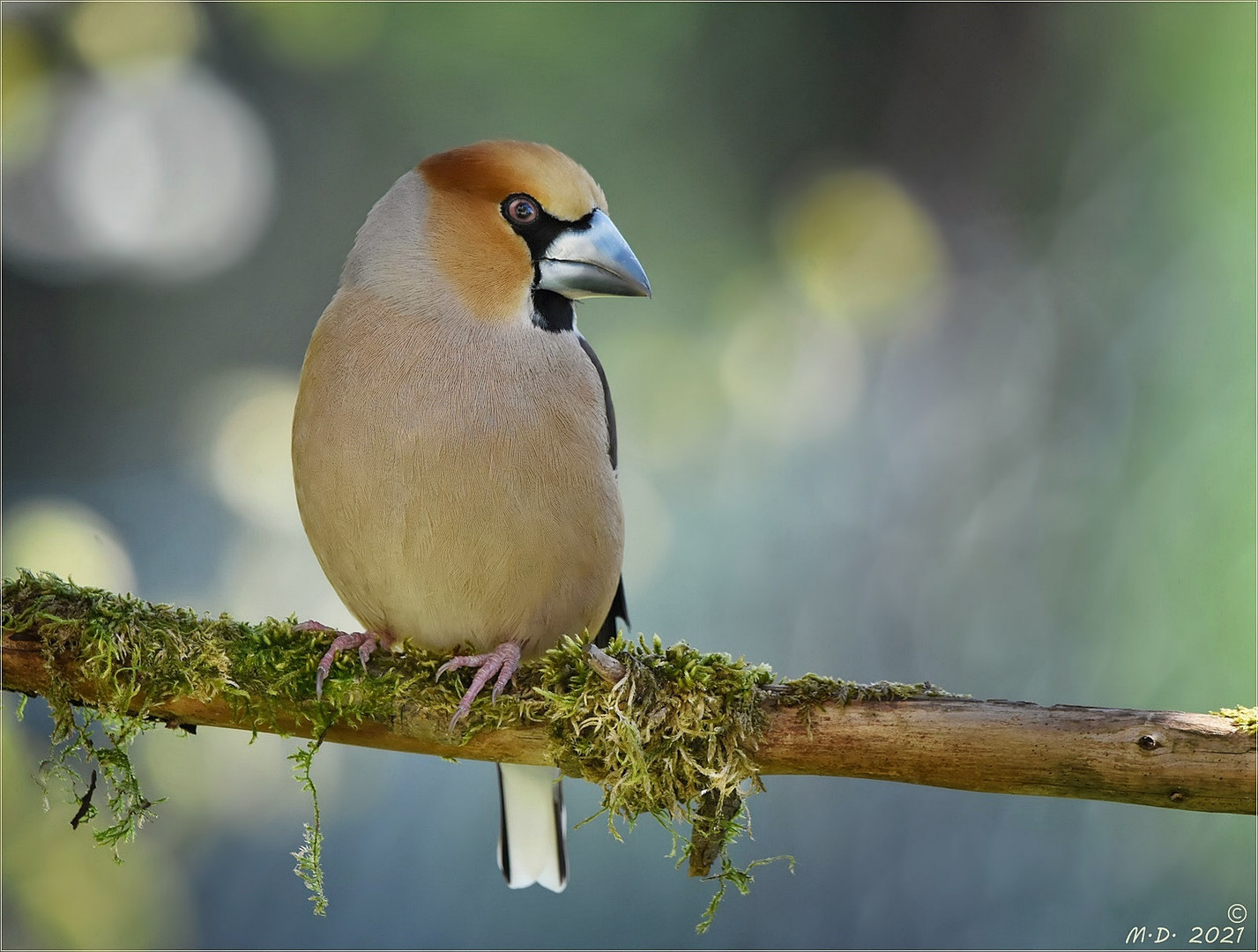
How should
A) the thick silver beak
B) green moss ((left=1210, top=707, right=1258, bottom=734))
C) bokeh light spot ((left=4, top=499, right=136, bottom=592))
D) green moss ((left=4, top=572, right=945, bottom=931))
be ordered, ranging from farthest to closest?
1. bokeh light spot ((left=4, top=499, right=136, bottom=592))
2. the thick silver beak
3. green moss ((left=4, top=572, right=945, bottom=931))
4. green moss ((left=1210, top=707, right=1258, bottom=734))

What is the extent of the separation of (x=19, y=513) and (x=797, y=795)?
272 centimetres

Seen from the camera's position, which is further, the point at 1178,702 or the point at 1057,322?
the point at 1057,322

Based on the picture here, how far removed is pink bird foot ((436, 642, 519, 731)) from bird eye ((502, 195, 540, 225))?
849 mm

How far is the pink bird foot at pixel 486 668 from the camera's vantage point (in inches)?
76.9

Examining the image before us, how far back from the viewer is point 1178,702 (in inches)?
142

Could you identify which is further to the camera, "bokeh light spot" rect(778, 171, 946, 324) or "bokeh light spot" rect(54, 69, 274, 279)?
"bokeh light spot" rect(778, 171, 946, 324)

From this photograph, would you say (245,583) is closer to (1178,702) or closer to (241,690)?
(241,690)

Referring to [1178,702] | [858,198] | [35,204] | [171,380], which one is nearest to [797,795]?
[1178,702]

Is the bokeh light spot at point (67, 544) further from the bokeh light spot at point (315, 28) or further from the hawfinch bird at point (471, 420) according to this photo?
the bokeh light spot at point (315, 28)

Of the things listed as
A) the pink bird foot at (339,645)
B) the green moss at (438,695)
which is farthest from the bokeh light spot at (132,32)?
the pink bird foot at (339,645)

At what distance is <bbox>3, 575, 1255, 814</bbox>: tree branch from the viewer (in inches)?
62.9

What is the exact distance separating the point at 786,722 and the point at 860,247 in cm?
264

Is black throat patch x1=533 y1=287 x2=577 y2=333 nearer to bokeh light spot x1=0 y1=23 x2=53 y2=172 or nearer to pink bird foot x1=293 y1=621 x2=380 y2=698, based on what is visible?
pink bird foot x1=293 y1=621 x2=380 y2=698

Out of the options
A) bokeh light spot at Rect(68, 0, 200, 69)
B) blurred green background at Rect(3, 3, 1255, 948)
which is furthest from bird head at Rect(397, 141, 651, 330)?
bokeh light spot at Rect(68, 0, 200, 69)
